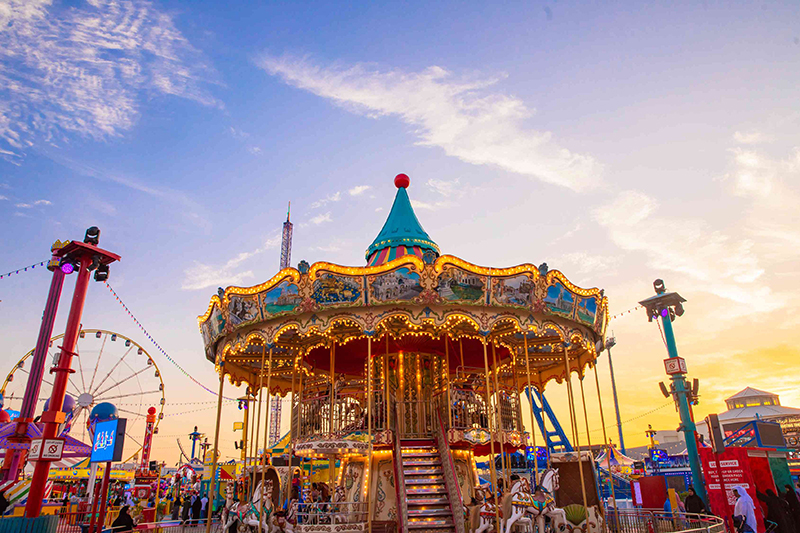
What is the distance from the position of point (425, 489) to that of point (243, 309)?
5.21m

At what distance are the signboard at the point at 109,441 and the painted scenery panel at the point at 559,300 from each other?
8102 mm

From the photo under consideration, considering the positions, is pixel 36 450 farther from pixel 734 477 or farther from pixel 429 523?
pixel 734 477

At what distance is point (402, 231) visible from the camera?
14.1 metres

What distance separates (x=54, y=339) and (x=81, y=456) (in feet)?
18.3

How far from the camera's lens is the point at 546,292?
10.3m

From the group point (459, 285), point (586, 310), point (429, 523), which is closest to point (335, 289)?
point (459, 285)

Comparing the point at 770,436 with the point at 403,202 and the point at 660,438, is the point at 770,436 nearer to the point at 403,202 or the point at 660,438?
the point at 403,202

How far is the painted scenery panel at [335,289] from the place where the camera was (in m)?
9.87

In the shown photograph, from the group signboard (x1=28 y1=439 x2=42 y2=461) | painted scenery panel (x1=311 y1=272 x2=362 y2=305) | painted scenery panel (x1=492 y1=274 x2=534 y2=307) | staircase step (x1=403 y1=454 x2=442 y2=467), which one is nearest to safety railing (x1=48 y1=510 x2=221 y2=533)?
signboard (x1=28 y1=439 x2=42 y2=461)

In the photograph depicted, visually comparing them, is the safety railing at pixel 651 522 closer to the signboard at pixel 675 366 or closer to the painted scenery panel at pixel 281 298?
the signboard at pixel 675 366

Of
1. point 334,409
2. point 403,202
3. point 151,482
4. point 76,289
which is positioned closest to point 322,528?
point 334,409

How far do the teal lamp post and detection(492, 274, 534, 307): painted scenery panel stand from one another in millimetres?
11346

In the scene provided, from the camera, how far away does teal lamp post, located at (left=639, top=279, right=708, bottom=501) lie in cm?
1714

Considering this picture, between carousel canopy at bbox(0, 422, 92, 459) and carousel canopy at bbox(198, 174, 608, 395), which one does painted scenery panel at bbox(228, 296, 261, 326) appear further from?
carousel canopy at bbox(0, 422, 92, 459)
